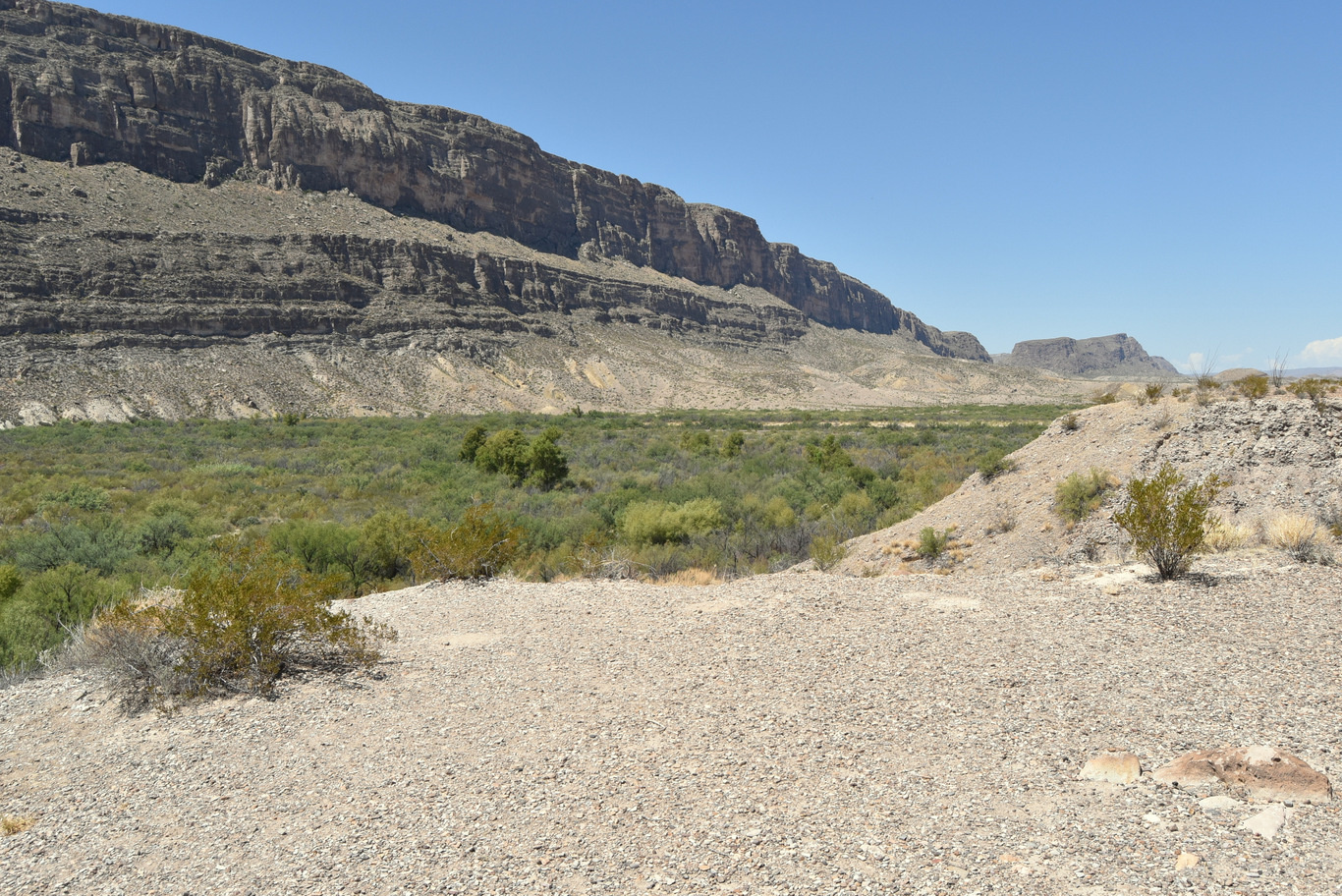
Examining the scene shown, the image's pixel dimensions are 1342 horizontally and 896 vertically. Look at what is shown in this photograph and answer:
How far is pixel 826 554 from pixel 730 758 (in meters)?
7.15

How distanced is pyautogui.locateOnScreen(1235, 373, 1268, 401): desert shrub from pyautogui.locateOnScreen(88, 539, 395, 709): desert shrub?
46.9 ft

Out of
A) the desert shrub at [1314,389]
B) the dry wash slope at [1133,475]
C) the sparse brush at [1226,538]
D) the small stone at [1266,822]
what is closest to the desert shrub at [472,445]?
the dry wash slope at [1133,475]

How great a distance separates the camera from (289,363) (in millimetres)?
61594

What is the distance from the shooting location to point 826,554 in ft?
37.9

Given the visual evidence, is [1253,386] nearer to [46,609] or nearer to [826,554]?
[826,554]

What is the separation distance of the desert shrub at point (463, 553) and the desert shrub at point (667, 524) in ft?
11.1

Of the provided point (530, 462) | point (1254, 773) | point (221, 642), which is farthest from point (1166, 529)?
point (530, 462)

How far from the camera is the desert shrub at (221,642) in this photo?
19.6 ft

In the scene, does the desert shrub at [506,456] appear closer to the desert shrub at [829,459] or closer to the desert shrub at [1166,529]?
the desert shrub at [829,459]

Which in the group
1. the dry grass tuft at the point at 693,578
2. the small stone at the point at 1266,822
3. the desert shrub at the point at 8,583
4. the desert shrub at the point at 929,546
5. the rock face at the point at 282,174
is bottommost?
the desert shrub at the point at 8,583

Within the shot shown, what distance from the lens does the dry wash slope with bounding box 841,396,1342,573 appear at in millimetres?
9852

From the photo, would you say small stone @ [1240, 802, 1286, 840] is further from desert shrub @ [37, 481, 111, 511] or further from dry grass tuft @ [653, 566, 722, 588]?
desert shrub @ [37, 481, 111, 511]

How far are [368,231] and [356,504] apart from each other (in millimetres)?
73819

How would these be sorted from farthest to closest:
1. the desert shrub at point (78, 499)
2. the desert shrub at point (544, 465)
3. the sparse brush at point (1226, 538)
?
1. the desert shrub at point (544, 465)
2. the desert shrub at point (78, 499)
3. the sparse brush at point (1226, 538)
